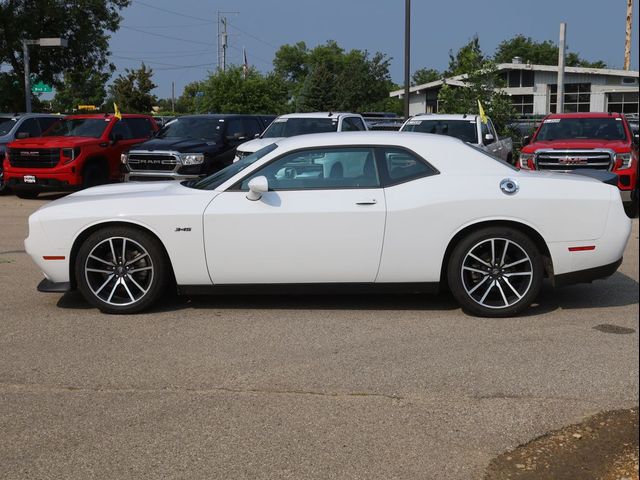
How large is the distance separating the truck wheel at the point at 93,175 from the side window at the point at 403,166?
35.1ft

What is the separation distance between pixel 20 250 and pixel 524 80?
41561mm

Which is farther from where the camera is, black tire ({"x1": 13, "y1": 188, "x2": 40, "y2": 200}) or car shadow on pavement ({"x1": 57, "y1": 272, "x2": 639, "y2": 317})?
black tire ({"x1": 13, "y1": 188, "x2": 40, "y2": 200})

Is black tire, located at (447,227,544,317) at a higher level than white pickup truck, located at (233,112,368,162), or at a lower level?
lower

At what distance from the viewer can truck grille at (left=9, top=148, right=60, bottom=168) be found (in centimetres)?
1571

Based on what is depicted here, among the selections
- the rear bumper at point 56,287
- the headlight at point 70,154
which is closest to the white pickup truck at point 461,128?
the headlight at point 70,154

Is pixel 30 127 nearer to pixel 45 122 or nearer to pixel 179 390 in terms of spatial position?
pixel 45 122

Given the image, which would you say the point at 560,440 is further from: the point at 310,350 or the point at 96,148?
the point at 96,148

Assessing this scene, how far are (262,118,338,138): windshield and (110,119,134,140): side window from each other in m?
3.32

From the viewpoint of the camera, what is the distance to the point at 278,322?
6355mm

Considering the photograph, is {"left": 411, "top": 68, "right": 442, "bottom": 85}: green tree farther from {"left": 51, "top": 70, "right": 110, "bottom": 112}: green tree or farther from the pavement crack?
the pavement crack

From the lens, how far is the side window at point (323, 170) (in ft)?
21.3

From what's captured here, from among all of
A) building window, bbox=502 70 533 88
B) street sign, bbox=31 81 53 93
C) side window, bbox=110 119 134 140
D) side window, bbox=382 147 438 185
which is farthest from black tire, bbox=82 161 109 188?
building window, bbox=502 70 533 88

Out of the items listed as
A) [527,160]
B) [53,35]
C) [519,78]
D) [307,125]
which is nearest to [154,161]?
[307,125]

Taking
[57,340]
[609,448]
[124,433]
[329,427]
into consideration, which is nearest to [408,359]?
[329,427]
